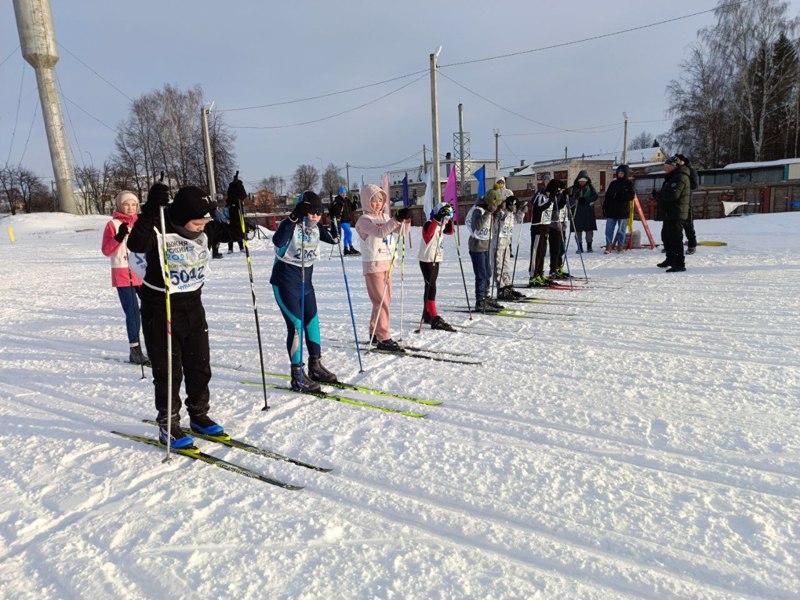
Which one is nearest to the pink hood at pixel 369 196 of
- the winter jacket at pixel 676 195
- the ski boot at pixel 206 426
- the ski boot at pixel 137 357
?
the ski boot at pixel 206 426

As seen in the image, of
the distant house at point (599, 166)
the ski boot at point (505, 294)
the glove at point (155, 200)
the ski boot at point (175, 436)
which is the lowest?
the ski boot at point (175, 436)

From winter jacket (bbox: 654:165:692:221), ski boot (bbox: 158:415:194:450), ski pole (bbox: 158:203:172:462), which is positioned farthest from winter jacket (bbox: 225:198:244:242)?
winter jacket (bbox: 654:165:692:221)

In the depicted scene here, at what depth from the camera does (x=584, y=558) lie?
204cm

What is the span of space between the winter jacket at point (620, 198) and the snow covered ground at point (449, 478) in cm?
611

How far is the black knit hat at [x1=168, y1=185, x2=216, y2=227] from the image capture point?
3018mm

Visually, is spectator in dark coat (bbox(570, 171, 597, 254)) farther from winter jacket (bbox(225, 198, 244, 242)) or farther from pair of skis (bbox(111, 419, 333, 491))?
pair of skis (bbox(111, 419, 333, 491))

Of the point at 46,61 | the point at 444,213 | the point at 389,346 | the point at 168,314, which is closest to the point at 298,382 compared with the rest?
the point at 389,346

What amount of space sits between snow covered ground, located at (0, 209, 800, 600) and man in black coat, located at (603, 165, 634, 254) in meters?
6.12

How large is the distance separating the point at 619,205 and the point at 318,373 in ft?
31.0

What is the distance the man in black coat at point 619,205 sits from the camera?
1105cm

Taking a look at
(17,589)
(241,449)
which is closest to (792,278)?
(241,449)

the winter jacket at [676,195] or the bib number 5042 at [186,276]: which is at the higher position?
the winter jacket at [676,195]

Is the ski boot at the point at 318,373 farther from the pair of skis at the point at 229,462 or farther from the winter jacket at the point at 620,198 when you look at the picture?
the winter jacket at the point at 620,198

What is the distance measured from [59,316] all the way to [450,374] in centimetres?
659
